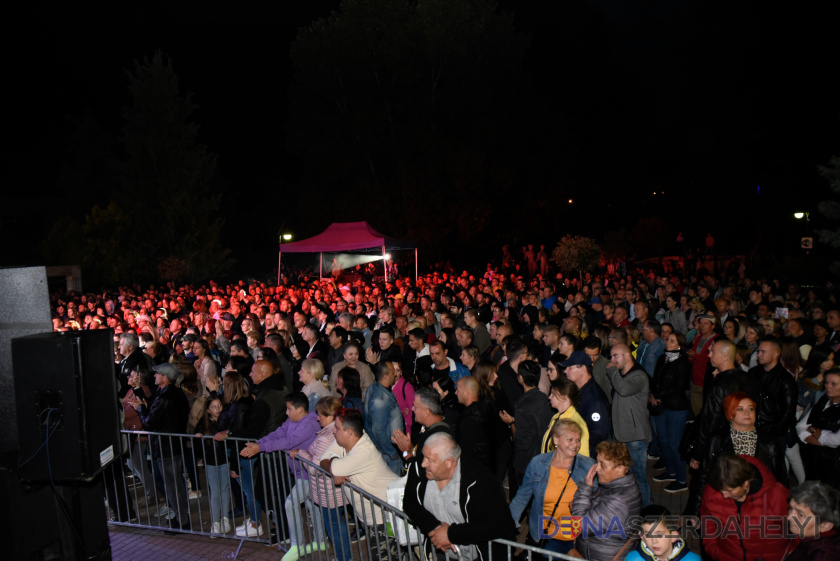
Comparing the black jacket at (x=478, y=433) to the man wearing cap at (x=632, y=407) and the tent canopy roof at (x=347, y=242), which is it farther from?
the tent canopy roof at (x=347, y=242)

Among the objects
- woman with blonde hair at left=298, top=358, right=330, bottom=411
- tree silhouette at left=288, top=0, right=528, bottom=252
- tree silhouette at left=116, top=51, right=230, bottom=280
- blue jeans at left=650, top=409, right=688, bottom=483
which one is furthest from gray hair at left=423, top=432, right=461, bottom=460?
tree silhouette at left=116, top=51, right=230, bottom=280

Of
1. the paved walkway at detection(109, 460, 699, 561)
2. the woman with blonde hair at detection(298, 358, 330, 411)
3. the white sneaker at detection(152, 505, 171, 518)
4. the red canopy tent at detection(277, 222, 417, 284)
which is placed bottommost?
the paved walkway at detection(109, 460, 699, 561)

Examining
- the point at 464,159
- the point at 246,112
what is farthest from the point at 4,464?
the point at 246,112

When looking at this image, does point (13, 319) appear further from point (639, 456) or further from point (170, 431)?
point (639, 456)

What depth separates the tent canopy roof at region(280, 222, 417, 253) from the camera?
20250 millimetres

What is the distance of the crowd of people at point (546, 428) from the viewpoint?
11.6 ft

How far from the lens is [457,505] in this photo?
364cm

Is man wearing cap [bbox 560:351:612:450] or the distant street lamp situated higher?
the distant street lamp

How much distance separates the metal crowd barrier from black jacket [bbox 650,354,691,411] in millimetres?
2356

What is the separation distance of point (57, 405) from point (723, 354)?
4.84 metres

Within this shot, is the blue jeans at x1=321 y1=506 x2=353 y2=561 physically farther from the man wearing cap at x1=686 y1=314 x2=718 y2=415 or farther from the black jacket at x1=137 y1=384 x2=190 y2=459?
the man wearing cap at x1=686 y1=314 x2=718 y2=415

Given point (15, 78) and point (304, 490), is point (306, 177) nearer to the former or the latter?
point (15, 78)

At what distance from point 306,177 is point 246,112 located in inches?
853

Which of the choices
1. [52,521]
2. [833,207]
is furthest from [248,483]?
[833,207]
